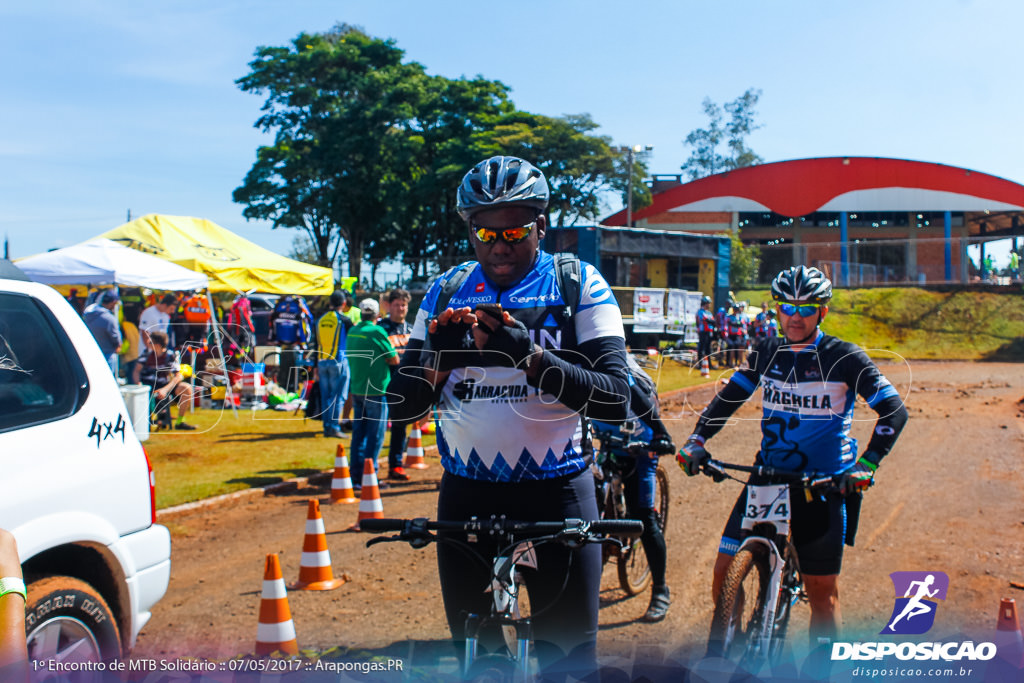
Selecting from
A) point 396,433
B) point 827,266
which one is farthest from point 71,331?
point 827,266

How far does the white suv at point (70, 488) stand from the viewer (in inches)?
122

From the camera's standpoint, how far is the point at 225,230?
17406 mm

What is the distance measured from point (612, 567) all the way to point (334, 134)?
3837 cm

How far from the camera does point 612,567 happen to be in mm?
6422

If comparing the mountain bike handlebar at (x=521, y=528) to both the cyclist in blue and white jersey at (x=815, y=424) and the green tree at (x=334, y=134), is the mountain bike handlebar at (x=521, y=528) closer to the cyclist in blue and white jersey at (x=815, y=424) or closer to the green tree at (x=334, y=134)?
the cyclist in blue and white jersey at (x=815, y=424)

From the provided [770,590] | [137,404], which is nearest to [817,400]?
[770,590]

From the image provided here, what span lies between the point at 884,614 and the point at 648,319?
20.1 meters

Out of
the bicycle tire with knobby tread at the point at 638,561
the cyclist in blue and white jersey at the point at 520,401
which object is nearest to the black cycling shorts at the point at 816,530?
the bicycle tire with knobby tread at the point at 638,561

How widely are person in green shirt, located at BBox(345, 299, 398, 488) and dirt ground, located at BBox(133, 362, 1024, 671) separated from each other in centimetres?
56

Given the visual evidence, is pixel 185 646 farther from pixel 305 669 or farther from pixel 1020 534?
pixel 1020 534

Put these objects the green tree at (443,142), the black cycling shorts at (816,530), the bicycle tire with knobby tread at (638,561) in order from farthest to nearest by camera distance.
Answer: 1. the green tree at (443,142)
2. the bicycle tire with knobby tread at (638,561)
3. the black cycling shorts at (816,530)

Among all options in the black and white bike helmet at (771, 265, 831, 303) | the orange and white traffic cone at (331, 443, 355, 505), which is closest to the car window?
the black and white bike helmet at (771, 265, 831, 303)

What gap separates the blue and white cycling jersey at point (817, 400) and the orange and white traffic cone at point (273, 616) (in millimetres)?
2762

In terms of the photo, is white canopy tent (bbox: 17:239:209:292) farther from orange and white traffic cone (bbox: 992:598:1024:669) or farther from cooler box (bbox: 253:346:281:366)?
orange and white traffic cone (bbox: 992:598:1024:669)
